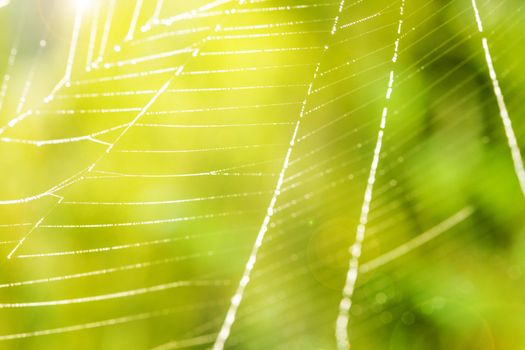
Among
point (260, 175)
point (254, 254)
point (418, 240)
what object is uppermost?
point (260, 175)

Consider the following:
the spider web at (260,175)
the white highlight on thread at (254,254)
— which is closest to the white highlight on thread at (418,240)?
the spider web at (260,175)

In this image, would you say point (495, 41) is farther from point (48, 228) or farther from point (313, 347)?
point (48, 228)

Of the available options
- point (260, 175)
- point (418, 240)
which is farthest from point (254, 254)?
point (418, 240)

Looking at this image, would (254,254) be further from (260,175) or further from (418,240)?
(418,240)

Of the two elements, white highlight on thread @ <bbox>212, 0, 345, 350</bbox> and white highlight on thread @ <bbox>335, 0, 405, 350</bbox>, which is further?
white highlight on thread @ <bbox>212, 0, 345, 350</bbox>

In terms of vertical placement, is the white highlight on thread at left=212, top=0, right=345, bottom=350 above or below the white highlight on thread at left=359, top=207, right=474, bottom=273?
above

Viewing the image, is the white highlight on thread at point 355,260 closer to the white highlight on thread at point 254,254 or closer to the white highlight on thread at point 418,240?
the white highlight on thread at point 418,240

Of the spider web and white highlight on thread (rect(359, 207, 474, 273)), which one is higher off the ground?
the spider web

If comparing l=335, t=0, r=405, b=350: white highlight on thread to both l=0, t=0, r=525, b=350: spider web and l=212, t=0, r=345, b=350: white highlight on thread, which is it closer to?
l=0, t=0, r=525, b=350: spider web

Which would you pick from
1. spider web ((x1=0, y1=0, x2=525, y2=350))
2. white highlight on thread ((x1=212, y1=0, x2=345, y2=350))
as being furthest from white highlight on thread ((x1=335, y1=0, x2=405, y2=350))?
white highlight on thread ((x1=212, y1=0, x2=345, y2=350))
